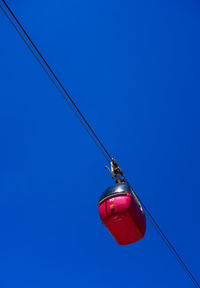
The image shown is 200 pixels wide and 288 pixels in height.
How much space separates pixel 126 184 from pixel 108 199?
1.99 ft

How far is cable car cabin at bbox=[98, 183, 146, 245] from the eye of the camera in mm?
4027

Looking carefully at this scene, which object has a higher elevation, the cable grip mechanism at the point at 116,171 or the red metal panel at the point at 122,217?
the cable grip mechanism at the point at 116,171

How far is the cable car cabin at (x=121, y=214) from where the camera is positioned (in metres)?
4.03

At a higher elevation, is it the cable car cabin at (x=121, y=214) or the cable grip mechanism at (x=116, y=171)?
the cable grip mechanism at (x=116, y=171)

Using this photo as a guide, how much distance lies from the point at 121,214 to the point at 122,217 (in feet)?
0.25

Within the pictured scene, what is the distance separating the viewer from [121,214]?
3.99m

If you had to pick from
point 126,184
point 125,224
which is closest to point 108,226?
point 125,224

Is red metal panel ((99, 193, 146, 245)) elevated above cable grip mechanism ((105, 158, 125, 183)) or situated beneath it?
situated beneath

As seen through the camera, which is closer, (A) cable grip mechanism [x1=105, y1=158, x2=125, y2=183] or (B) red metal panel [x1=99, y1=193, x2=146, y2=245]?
(B) red metal panel [x1=99, y1=193, x2=146, y2=245]

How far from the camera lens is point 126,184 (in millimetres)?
4641

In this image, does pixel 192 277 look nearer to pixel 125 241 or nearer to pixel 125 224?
pixel 125 241

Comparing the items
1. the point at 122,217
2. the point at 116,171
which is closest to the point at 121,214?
the point at 122,217

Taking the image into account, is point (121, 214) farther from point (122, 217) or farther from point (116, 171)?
point (116, 171)

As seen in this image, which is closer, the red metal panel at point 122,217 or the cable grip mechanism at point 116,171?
the red metal panel at point 122,217
